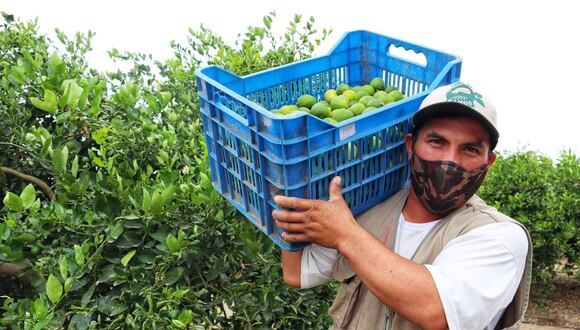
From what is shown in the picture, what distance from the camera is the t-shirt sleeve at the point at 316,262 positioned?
2.12 meters

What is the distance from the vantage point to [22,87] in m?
2.83

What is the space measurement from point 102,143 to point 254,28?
1503 mm

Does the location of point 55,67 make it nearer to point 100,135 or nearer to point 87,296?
point 100,135

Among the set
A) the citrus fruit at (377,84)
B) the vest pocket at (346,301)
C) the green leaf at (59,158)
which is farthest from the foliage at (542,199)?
the green leaf at (59,158)

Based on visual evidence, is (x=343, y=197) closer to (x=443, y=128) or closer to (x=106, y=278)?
(x=443, y=128)

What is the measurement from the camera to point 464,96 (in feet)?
6.06

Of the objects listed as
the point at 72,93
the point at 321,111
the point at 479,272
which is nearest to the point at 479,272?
the point at 479,272

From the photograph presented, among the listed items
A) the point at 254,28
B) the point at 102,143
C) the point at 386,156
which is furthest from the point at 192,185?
the point at 254,28

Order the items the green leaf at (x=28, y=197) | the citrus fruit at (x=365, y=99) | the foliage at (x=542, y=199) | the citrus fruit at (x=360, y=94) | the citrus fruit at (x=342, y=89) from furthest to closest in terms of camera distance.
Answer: the foliage at (x=542, y=199) → the citrus fruit at (x=342, y=89) → the citrus fruit at (x=360, y=94) → the citrus fruit at (x=365, y=99) → the green leaf at (x=28, y=197)

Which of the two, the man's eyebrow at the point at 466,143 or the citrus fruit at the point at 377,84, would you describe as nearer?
the man's eyebrow at the point at 466,143

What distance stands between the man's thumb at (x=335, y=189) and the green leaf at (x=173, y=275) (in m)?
0.62

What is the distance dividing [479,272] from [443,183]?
0.29 meters

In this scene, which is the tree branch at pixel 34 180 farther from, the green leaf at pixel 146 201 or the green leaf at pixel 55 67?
the green leaf at pixel 146 201

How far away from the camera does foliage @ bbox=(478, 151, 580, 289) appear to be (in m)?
4.50
